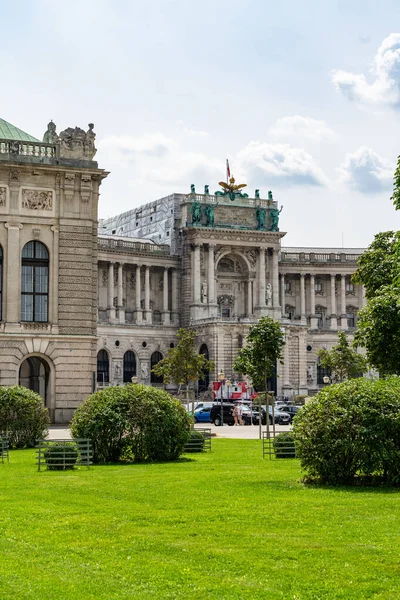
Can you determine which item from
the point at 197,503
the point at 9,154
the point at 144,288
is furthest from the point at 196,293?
the point at 197,503

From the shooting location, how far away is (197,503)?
22641 mm

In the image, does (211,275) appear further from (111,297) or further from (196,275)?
(111,297)

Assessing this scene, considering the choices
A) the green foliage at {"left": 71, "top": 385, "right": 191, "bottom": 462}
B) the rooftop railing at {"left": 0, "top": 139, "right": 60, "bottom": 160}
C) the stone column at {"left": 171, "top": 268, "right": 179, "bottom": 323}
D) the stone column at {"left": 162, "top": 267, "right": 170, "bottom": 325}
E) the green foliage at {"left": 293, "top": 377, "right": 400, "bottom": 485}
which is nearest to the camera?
the green foliage at {"left": 293, "top": 377, "right": 400, "bottom": 485}

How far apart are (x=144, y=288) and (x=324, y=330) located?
84.5 ft

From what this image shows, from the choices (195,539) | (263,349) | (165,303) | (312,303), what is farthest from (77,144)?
(312,303)

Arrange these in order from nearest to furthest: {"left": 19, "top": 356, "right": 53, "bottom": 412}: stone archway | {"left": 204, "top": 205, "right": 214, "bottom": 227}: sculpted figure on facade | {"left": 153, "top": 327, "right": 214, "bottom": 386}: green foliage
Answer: {"left": 19, "top": 356, "right": 53, "bottom": 412}: stone archway → {"left": 153, "top": 327, "right": 214, "bottom": 386}: green foliage → {"left": 204, "top": 205, "right": 214, "bottom": 227}: sculpted figure on facade

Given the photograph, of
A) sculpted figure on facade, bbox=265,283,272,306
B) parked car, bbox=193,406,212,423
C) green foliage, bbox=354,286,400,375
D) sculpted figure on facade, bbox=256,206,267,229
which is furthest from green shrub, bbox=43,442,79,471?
sculpted figure on facade, bbox=256,206,267,229

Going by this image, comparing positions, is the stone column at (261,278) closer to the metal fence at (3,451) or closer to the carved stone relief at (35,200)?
the carved stone relief at (35,200)

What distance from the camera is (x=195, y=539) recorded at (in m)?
18.1

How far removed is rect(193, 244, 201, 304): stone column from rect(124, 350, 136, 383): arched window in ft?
34.6

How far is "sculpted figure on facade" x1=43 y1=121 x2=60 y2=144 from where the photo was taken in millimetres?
57406

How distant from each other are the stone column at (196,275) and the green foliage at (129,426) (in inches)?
3598

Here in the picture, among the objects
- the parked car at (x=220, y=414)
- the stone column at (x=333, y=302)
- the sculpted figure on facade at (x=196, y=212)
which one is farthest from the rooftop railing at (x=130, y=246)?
the parked car at (x=220, y=414)

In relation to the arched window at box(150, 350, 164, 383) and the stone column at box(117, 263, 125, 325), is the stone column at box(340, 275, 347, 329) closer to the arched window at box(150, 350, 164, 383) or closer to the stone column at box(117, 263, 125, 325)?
the arched window at box(150, 350, 164, 383)
